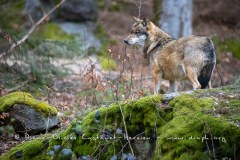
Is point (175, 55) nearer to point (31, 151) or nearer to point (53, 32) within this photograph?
point (31, 151)

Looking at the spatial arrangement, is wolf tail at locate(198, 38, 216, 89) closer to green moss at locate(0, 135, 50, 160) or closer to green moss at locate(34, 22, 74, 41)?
green moss at locate(0, 135, 50, 160)

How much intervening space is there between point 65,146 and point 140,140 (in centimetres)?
107

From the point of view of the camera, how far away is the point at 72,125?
22.0 ft

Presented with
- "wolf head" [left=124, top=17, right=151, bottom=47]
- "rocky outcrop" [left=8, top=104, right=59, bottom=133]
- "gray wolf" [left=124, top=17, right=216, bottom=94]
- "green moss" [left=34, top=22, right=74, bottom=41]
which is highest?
"green moss" [left=34, top=22, right=74, bottom=41]

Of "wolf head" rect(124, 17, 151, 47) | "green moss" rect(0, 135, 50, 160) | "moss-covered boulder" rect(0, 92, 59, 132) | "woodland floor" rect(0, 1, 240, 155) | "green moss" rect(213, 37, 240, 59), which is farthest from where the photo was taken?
"green moss" rect(213, 37, 240, 59)

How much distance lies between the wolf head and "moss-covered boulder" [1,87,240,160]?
3539mm

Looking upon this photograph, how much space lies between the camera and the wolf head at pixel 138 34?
1009cm

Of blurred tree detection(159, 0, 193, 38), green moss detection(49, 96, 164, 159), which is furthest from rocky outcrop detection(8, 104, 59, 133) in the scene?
blurred tree detection(159, 0, 193, 38)

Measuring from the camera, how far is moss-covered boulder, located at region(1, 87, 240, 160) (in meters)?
5.43

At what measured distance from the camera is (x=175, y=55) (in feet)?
30.2

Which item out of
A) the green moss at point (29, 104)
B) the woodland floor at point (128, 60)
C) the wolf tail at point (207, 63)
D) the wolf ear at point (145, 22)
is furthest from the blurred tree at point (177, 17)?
the green moss at point (29, 104)

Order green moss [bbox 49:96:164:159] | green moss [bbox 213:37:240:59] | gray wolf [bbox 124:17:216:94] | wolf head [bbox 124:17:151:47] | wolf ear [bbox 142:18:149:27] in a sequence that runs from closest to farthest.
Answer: green moss [bbox 49:96:164:159]
gray wolf [bbox 124:17:216:94]
wolf ear [bbox 142:18:149:27]
wolf head [bbox 124:17:151:47]
green moss [bbox 213:37:240:59]

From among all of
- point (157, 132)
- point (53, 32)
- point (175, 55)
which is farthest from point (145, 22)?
point (53, 32)

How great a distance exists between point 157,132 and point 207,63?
10.6ft
